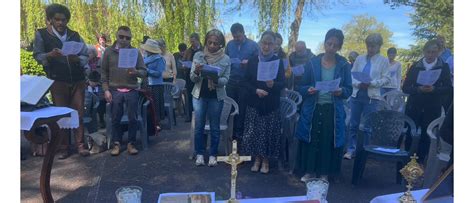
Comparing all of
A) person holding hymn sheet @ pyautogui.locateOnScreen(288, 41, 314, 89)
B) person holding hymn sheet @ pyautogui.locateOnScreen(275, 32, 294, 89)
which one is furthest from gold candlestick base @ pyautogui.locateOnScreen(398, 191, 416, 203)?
person holding hymn sheet @ pyautogui.locateOnScreen(275, 32, 294, 89)

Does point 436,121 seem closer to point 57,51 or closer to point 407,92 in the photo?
point 407,92

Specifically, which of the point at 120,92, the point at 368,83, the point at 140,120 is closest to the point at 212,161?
the point at 140,120

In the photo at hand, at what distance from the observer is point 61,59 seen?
235 centimetres

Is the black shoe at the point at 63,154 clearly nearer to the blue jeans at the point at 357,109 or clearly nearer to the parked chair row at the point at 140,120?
the parked chair row at the point at 140,120

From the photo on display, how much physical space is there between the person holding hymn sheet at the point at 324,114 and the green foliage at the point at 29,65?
1.77 meters

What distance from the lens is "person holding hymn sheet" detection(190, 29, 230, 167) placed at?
2633 millimetres

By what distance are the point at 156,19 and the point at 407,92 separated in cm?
196

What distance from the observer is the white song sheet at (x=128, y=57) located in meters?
2.53

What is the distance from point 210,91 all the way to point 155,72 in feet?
1.50

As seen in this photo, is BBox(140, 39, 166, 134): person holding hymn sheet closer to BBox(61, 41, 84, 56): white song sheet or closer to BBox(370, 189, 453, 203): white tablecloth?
BBox(61, 41, 84, 56): white song sheet

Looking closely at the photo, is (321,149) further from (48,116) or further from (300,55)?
(48,116)

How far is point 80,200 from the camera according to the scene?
7.73ft

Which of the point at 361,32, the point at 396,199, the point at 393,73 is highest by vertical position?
the point at 361,32

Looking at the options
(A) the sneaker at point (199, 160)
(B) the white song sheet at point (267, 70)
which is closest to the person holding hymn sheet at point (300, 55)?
(B) the white song sheet at point (267, 70)
